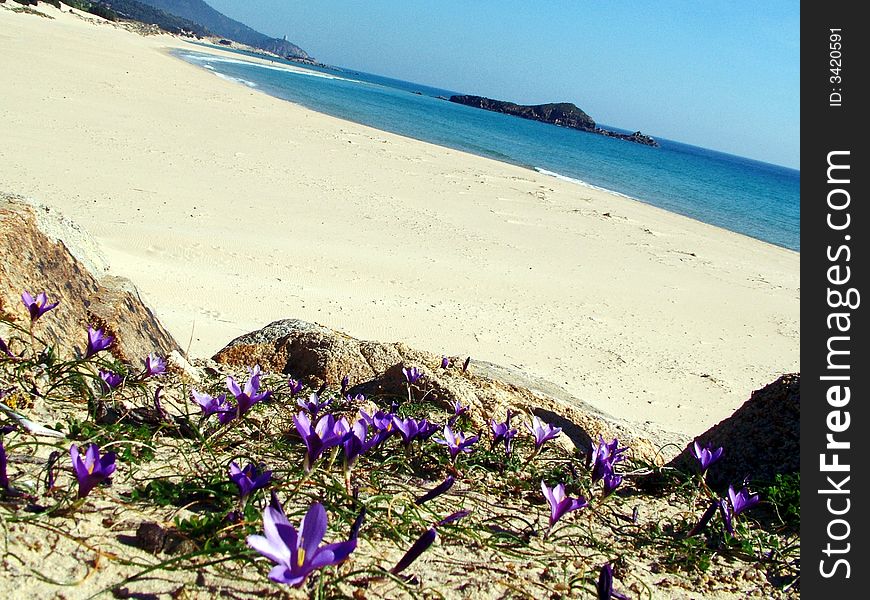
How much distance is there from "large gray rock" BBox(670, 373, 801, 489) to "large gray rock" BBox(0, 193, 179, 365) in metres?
2.56

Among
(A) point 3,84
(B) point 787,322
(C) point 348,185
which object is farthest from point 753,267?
(A) point 3,84

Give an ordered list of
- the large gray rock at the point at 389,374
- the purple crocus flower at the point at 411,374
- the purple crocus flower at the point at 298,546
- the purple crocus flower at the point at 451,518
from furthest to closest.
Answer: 1. the large gray rock at the point at 389,374
2. the purple crocus flower at the point at 411,374
3. the purple crocus flower at the point at 451,518
4. the purple crocus flower at the point at 298,546

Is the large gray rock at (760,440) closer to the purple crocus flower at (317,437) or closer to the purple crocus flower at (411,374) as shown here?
the purple crocus flower at (411,374)

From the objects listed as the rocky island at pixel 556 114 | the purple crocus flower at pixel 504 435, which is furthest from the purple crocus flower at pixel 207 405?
the rocky island at pixel 556 114

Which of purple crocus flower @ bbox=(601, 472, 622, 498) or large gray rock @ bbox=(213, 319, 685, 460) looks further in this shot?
large gray rock @ bbox=(213, 319, 685, 460)

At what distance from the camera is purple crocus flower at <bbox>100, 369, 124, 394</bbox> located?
1.92 metres

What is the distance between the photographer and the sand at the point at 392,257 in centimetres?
688

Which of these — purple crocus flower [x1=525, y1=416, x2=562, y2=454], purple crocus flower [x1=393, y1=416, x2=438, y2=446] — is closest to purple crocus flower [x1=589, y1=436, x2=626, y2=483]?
purple crocus flower [x1=525, y1=416, x2=562, y2=454]

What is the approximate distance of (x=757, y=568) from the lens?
1.81 meters

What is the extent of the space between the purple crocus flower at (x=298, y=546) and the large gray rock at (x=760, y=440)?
1894mm

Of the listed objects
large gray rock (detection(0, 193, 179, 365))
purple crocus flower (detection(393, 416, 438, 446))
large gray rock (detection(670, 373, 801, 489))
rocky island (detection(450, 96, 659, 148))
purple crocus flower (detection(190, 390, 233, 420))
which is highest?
rocky island (detection(450, 96, 659, 148))

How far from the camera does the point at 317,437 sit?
153cm

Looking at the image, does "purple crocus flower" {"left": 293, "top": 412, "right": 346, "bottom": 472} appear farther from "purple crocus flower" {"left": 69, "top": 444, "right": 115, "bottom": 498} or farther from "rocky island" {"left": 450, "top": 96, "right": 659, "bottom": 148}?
"rocky island" {"left": 450, "top": 96, "right": 659, "bottom": 148}

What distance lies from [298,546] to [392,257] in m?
8.79
